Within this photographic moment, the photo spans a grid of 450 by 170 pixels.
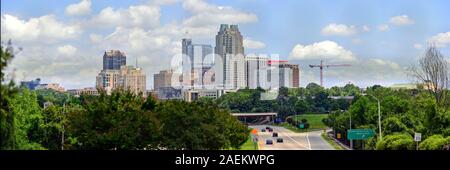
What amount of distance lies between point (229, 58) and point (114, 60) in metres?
10.1

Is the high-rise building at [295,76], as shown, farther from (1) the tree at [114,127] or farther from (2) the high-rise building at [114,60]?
(1) the tree at [114,127]

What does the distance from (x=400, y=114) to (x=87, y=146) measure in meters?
28.3

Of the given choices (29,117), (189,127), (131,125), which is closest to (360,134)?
(189,127)

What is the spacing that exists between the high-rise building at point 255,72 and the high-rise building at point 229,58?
25.1 inches

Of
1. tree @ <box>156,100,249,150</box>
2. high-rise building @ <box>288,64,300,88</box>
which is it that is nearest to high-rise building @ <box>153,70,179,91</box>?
tree @ <box>156,100,249,150</box>

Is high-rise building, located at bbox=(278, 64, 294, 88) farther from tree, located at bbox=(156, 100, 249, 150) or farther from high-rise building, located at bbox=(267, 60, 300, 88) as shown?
tree, located at bbox=(156, 100, 249, 150)

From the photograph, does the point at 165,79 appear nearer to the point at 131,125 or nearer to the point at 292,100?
the point at 131,125

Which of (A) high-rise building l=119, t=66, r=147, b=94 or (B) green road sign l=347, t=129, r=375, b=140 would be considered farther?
(B) green road sign l=347, t=129, r=375, b=140

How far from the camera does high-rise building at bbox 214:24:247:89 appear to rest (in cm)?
3462

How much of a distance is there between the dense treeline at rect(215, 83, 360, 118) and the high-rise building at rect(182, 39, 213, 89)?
11.2 ft

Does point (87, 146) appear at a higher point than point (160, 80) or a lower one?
lower
